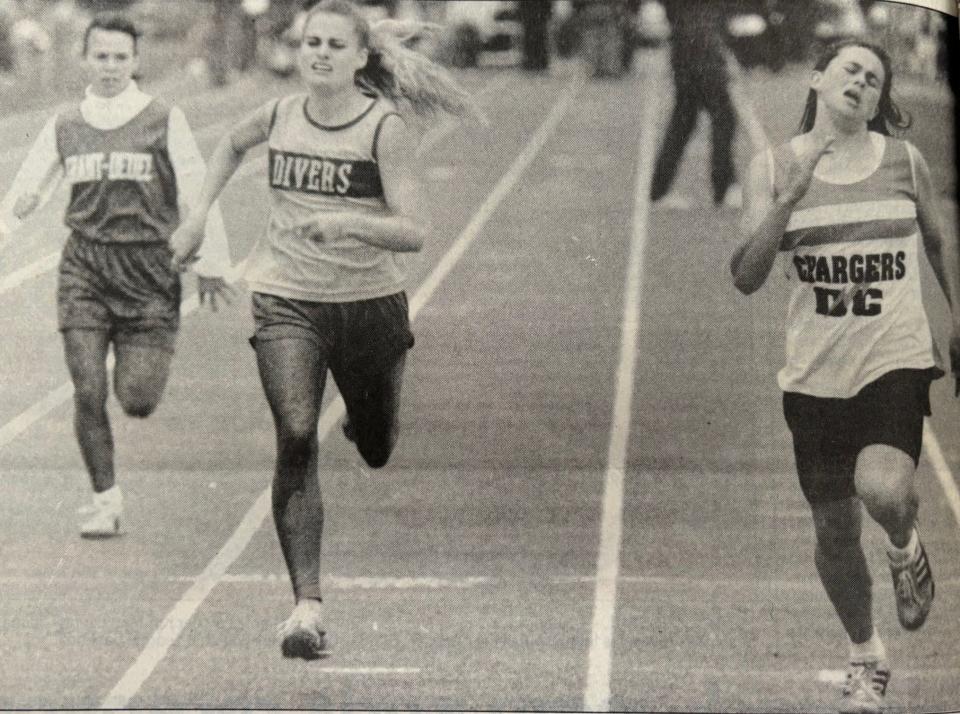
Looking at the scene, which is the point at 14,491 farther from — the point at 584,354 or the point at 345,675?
the point at 584,354

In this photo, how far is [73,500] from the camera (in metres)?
8.20

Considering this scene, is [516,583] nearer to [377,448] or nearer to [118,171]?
[377,448]

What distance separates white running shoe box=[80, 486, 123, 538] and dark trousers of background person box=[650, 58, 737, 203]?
229 cm

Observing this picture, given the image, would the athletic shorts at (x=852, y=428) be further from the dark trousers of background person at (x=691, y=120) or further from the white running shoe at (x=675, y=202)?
the dark trousers of background person at (x=691, y=120)

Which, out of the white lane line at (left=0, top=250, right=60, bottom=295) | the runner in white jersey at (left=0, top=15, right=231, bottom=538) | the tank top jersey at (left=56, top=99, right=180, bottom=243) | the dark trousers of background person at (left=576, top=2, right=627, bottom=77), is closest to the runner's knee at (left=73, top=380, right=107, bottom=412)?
the runner in white jersey at (left=0, top=15, right=231, bottom=538)

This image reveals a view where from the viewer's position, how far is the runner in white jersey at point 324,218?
26.2ft

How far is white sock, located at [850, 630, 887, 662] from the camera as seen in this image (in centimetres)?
803

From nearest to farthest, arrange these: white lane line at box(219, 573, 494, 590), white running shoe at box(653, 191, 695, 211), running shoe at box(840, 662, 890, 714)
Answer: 1. running shoe at box(840, 662, 890, 714)
2. white lane line at box(219, 573, 494, 590)
3. white running shoe at box(653, 191, 695, 211)

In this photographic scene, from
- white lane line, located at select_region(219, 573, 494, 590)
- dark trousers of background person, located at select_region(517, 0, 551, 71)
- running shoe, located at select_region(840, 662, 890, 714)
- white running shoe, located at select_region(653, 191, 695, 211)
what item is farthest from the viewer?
dark trousers of background person, located at select_region(517, 0, 551, 71)

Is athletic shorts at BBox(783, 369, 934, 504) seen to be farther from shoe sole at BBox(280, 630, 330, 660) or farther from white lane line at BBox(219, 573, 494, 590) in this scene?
shoe sole at BBox(280, 630, 330, 660)

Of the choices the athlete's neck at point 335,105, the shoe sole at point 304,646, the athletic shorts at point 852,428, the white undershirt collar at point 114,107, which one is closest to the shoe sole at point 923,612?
the athletic shorts at point 852,428

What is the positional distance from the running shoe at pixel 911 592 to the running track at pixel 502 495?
5 centimetres

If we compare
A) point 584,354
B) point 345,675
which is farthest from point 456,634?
point 584,354

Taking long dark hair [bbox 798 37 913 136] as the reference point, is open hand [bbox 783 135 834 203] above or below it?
below
